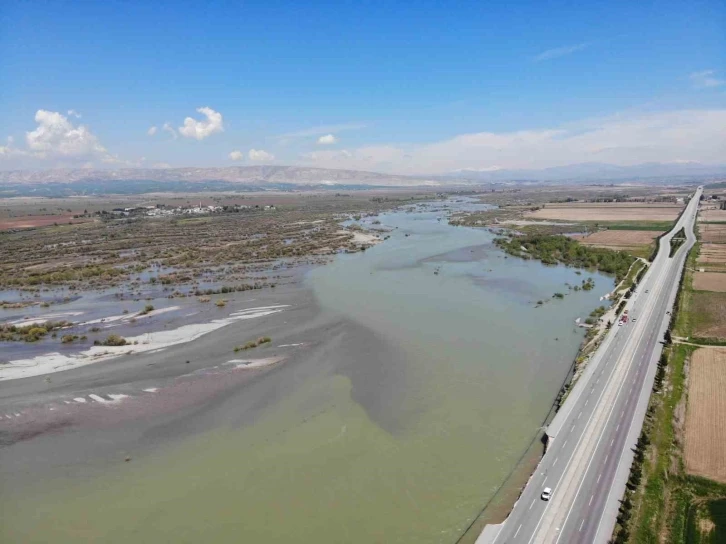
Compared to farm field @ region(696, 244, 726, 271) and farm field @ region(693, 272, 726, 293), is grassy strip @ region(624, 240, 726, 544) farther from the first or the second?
farm field @ region(696, 244, 726, 271)

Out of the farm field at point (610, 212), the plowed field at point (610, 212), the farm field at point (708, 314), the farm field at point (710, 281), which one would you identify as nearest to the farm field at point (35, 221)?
the farm field at point (610, 212)

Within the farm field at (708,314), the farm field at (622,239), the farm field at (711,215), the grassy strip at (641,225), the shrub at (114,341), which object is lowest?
the shrub at (114,341)

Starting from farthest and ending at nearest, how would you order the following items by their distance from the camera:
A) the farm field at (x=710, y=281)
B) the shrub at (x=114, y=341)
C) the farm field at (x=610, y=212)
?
the farm field at (x=610, y=212), the farm field at (x=710, y=281), the shrub at (x=114, y=341)

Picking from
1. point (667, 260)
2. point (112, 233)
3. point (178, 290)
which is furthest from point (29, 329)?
point (667, 260)

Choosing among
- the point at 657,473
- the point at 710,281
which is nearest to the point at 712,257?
the point at 710,281

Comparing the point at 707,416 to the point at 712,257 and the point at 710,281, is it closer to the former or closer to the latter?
the point at 710,281

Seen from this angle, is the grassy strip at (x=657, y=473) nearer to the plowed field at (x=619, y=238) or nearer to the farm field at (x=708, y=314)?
the farm field at (x=708, y=314)
